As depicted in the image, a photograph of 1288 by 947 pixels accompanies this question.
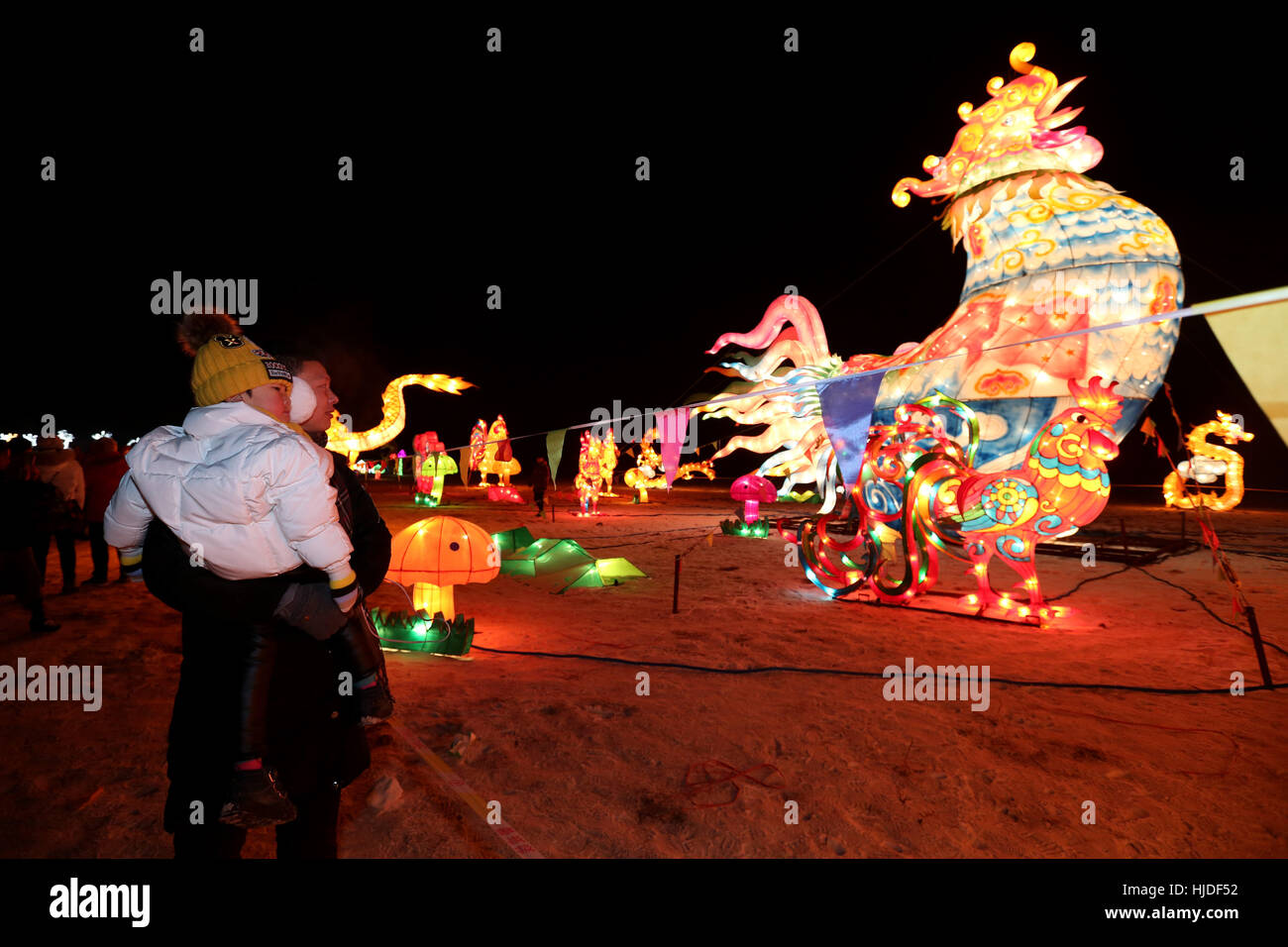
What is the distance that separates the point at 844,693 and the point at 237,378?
412 centimetres

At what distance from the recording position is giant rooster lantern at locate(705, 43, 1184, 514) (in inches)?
332

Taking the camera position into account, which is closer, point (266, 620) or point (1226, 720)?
point (266, 620)

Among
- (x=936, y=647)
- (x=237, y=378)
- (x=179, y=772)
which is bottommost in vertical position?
(x=936, y=647)

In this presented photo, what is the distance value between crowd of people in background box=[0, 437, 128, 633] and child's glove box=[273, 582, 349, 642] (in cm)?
495

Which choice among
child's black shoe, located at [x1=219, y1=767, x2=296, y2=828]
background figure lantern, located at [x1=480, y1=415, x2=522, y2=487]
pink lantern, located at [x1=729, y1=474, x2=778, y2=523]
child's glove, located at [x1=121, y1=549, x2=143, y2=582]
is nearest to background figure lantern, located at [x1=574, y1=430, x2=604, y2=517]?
pink lantern, located at [x1=729, y1=474, x2=778, y2=523]

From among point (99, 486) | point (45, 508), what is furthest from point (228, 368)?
point (99, 486)

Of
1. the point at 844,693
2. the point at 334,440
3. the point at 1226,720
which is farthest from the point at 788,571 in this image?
the point at 334,440

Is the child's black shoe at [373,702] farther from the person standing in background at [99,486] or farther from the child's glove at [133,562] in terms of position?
the person standing in background at [99,486]

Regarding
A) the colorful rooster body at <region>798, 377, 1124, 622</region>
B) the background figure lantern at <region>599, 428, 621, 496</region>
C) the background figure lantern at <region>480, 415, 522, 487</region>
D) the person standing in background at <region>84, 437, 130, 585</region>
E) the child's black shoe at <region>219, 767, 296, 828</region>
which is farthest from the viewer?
the background figure lantern at <region>480, 415, 522, 487</region>

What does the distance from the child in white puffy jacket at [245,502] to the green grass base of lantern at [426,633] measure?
3662 mm

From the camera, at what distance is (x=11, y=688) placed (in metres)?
4.19

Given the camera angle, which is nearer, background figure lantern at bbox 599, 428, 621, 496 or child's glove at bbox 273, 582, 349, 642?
child's glove at bbox 273, 582, 349, 642

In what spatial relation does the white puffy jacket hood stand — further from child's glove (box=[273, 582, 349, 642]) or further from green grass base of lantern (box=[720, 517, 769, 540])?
green grass base of lantern (box=[720, 517, 769, 540])

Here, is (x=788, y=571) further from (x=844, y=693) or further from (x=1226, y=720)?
(x=1226, y=720)
